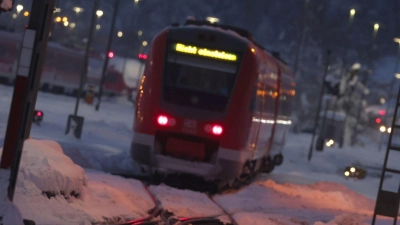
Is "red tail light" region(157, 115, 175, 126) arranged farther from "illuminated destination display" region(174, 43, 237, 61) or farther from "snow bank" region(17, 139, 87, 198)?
"snow bank" region(17, 139, 87, 198)

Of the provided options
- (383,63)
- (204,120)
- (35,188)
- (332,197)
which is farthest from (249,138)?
(383,63)

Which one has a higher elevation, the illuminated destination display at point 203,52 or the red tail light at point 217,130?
the illuminated destination display at point 203,52

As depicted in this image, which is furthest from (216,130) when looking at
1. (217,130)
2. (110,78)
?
(110,78)

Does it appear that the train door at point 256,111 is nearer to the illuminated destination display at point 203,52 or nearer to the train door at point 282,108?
the illuminated destination display at point 203,52

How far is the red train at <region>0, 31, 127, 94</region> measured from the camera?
51.8 m

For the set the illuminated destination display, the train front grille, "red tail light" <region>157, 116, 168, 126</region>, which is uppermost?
the illuminated destination display

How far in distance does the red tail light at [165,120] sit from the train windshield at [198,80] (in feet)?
1.17

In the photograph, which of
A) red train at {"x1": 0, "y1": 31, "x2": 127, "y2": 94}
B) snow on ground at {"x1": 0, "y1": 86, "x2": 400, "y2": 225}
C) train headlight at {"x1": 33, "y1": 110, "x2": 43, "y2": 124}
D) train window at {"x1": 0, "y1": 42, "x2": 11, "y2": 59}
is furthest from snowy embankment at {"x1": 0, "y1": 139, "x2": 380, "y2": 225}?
red train at {"x1": 0, "y1": 31, "x2": 127, "y2": 94}

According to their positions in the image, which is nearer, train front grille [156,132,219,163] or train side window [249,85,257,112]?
train front grille [156,132,219,163]

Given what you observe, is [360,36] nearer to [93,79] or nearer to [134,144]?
[93,79]

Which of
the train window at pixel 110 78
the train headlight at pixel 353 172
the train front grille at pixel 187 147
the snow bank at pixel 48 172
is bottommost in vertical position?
the train headlight at pixel 353 172

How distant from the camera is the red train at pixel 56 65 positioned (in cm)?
5178

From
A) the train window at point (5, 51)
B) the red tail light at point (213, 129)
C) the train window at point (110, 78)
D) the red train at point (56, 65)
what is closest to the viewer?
the red tail light at point (213, 129)

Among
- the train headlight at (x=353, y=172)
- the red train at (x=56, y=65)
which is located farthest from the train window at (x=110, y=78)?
the train headlight at (x=353, y=172)
